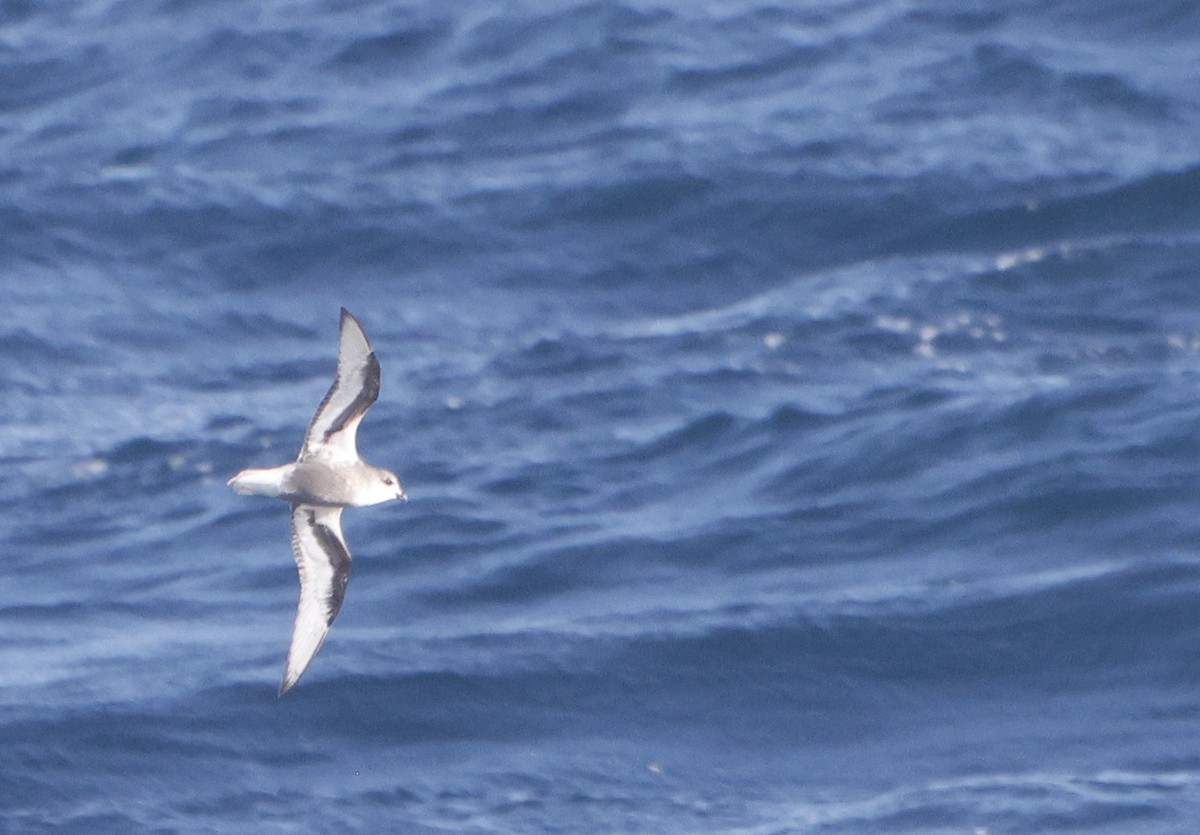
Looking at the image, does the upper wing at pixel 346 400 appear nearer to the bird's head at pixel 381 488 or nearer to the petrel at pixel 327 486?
the petrel at pixel 327 486

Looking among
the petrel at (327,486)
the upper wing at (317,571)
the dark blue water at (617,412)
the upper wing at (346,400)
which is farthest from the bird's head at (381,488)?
the dark blue water at (617,412)

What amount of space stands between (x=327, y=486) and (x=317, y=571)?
0.86 metres

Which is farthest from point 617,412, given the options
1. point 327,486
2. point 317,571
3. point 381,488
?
point 327,486

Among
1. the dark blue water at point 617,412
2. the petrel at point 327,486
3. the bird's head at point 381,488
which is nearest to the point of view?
the petrel at point 327,486

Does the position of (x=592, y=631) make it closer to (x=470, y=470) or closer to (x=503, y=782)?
(x=503, y=782)

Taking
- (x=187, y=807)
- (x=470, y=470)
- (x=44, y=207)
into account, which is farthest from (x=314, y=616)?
(x=44, y=207)

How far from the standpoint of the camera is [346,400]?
49.5 feet

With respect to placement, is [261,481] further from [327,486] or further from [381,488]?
[381,488]

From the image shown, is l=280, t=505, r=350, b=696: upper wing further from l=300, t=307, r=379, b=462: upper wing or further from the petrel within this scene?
l=300, t=307, r=379, b=462: upper wing

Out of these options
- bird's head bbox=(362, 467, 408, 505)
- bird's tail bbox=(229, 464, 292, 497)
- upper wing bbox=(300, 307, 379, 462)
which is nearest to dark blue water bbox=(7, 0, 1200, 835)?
bird's head bbox=(362, 467, 408, 505)

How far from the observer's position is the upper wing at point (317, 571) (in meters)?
15.1

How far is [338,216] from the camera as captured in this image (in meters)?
27.5

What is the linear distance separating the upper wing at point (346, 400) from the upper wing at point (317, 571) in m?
0.45

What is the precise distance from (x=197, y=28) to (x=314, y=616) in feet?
66.6
